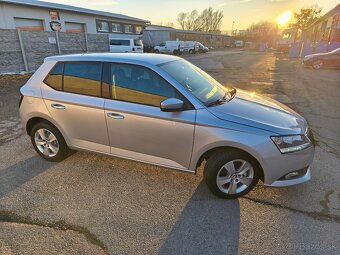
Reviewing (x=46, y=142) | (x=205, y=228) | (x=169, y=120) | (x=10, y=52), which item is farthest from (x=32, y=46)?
(x=205, y=228)

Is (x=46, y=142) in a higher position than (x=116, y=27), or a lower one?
lower

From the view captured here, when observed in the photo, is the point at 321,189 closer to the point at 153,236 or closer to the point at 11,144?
the point at 153,236

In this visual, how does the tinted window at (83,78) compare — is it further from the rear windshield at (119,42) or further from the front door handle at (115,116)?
the rear windshield at (119,42)

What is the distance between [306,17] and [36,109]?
57676 millimetres

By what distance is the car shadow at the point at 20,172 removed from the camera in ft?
10.6

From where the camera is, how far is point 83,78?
3305 mm

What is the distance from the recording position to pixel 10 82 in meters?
10.2

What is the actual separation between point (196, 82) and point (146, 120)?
3.05ft

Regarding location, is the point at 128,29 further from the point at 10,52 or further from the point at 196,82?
the point at 196,82

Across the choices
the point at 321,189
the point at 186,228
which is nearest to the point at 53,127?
the point at 186,228

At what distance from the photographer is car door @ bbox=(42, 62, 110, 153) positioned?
126 inches

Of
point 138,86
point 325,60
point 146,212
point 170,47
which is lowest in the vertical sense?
point 146,212

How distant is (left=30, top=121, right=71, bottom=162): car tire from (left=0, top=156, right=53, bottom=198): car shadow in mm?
144

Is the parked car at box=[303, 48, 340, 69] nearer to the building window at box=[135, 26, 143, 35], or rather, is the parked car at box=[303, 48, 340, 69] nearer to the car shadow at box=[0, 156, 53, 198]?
the car shadow at box=[0, 156, 53, 198]
